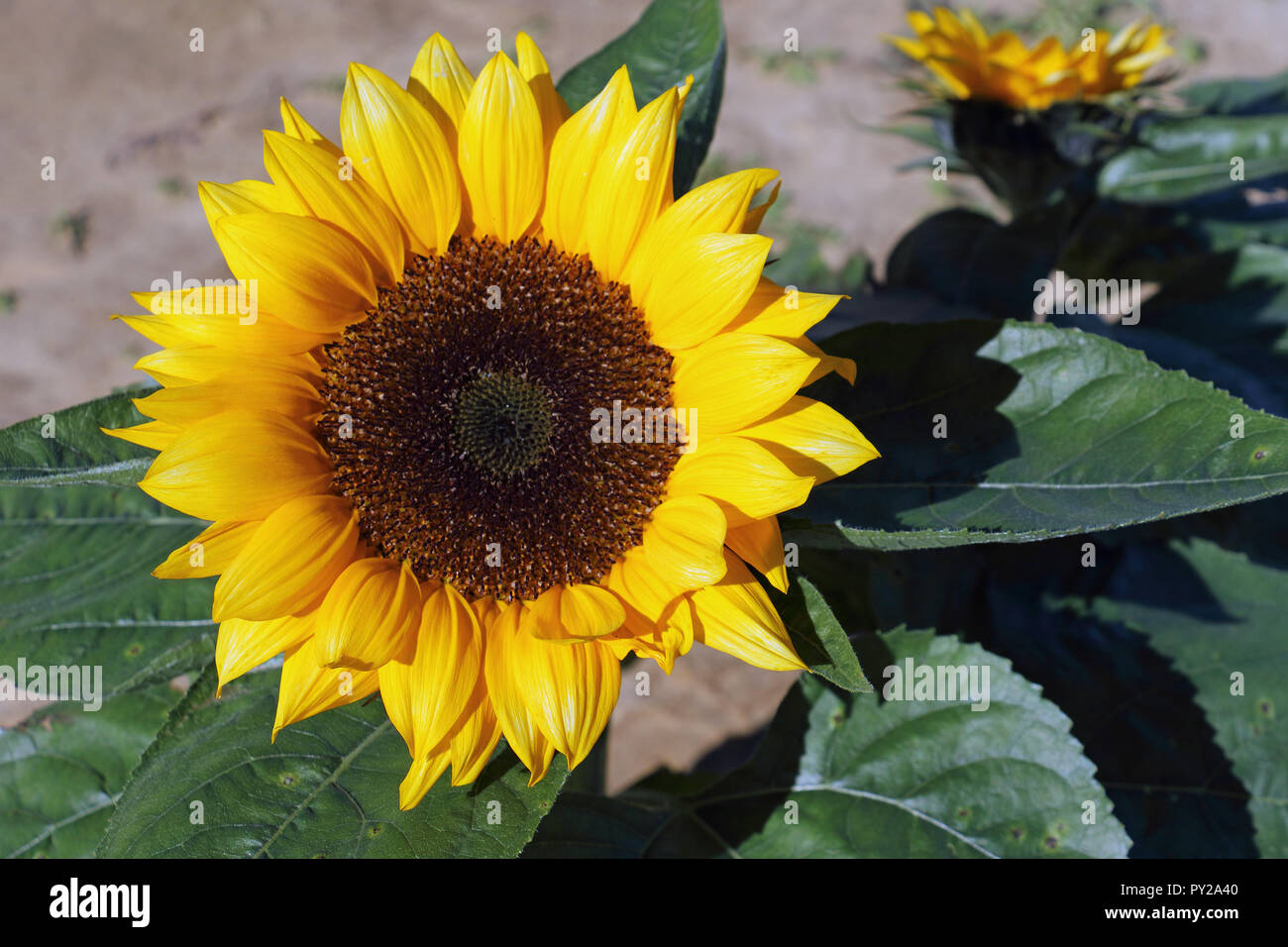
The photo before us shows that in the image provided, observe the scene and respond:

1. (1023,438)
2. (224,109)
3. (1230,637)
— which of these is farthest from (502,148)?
(224,109)

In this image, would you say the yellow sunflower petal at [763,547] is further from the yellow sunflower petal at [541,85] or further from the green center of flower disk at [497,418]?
the yellow sunflower petal at [541,85]

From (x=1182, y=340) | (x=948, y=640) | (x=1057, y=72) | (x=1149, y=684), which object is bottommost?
(x=1149, y=684)

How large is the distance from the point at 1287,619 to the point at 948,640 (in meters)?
0.80

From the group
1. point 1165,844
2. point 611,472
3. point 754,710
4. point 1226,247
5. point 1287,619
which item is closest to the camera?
point 611,472

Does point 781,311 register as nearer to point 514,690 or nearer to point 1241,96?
point 514,690

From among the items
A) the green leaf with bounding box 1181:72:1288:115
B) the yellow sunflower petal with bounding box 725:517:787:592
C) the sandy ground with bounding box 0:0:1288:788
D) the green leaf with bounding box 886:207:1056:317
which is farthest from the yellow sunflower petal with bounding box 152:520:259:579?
the sandy ground with bounding box 0:0:1288:788

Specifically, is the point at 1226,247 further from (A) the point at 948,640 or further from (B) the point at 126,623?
(B) the point at 126,623

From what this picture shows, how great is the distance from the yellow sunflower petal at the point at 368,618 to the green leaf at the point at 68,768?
59 centimetres

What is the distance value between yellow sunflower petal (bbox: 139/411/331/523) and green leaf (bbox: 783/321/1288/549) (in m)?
0.49

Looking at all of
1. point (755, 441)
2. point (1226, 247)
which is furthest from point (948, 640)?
point (1226, 247)

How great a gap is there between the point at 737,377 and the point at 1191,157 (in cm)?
147

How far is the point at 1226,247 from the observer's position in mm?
2100

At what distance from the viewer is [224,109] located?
3.93 meters
